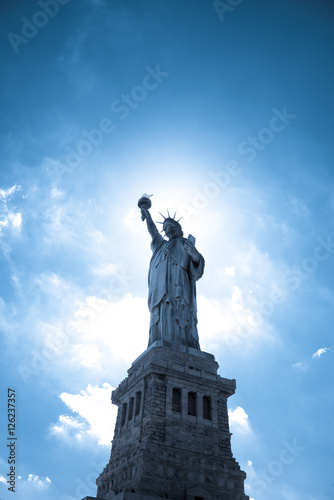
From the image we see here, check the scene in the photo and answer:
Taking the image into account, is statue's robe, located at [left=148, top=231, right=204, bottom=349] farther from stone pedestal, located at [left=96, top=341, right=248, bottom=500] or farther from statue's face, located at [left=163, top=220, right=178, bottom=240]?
stone pedestal, located at [left=96, top=341, right=248, bottom=500]

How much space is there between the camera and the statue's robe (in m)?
20.4

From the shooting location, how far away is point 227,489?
16.0 metres

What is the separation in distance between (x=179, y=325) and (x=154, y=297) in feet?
6.91

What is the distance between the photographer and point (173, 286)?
2169 cm

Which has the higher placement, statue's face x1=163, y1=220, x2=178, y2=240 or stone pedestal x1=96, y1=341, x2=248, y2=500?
statue's face x1=163, y1=220, x2=178, y2=240

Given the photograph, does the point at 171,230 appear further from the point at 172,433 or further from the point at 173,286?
the point at 172,433

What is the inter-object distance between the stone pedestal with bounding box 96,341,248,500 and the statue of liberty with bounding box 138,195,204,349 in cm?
127

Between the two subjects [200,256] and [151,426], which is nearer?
[151,426]

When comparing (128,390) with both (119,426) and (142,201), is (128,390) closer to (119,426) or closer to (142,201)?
(119,426)

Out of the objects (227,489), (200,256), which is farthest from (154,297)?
(227,489)

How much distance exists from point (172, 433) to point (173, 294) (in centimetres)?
689

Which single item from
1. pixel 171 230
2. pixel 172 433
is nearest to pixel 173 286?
pixel 171 230

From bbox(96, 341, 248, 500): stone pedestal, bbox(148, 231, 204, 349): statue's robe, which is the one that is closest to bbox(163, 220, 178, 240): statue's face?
bbox(148, 231, 204, 349): statue's robe

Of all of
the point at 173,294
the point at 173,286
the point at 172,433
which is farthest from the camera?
the point at 173,286
